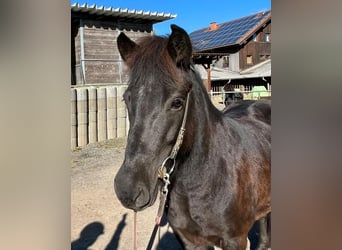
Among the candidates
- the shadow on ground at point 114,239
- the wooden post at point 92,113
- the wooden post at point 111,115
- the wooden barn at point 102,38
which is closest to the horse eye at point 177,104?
the shadow on ground at point 114,239

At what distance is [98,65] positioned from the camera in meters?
7.46

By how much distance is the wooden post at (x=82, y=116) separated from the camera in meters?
4.22

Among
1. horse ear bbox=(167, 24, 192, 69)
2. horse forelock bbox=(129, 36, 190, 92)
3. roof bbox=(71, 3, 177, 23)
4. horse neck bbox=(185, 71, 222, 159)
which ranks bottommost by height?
horse neck bbox=(185, 71, 222, 159)

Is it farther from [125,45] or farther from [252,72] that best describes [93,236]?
[252,72]

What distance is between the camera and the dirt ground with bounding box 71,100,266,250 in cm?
263

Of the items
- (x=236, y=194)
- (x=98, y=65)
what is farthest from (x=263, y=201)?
(x=98, y=65)

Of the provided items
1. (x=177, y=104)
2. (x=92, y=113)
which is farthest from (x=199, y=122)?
(x=92, y=113)

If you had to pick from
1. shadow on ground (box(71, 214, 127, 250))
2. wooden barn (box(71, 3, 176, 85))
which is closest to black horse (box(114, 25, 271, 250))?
shadow on ground (box(71, 214, 127, 250))

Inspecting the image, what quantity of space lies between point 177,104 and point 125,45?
36 cm

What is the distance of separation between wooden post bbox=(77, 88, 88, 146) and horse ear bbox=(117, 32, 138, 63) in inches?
120

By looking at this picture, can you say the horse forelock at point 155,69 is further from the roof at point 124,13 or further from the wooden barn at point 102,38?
the wooden barn at point 102,38

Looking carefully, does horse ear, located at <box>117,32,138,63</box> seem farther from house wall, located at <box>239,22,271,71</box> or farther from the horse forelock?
house wall, located at <box>239,22,271,71</box>
